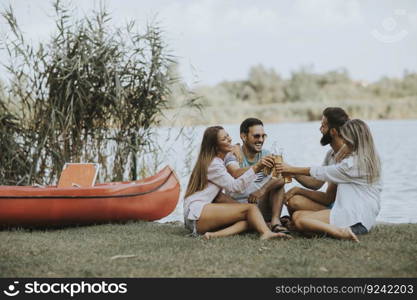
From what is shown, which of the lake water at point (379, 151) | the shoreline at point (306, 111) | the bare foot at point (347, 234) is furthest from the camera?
the shoreline at point (306, 111)

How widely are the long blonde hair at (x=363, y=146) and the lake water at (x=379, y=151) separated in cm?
98

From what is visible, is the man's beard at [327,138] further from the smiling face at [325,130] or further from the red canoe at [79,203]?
the red canoe at [79,203]

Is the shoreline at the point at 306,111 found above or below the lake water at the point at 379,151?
above

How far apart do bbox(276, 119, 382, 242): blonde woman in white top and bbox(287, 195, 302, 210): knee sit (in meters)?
0.25

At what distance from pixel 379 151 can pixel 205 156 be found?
8344 millimetres

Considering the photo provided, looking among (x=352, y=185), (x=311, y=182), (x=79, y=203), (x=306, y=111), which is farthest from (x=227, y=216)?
(x=306, y=111)

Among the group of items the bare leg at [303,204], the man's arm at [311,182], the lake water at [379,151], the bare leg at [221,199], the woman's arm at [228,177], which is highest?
the woman's arm at [228,177]

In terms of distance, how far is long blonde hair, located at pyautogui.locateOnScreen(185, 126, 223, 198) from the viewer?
377 centimetres

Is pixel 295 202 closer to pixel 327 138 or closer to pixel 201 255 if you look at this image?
pixel 327 138

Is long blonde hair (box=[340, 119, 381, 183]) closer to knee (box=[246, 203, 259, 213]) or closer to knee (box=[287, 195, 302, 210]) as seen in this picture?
knee (box=[287, 195, 302, 210])

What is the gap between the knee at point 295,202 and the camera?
3912 mm

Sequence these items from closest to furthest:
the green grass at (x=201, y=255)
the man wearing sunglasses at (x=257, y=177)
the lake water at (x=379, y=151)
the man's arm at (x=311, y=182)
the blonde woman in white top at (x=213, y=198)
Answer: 1. the green grass at (x=201, y=255)
2. the blonde woman in white top at (x=213, y=198)
3. the man wearing sunglasses at (x=257, y=177)
4. the man's arm at (x=311, y=182)
5. the lake water at (x=379, y=151)

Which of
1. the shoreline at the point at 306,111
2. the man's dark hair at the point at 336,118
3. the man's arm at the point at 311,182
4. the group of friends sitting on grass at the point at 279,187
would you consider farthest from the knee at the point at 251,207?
the shoreline at the point at 306,111

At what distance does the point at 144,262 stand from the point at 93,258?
31 centimetres
